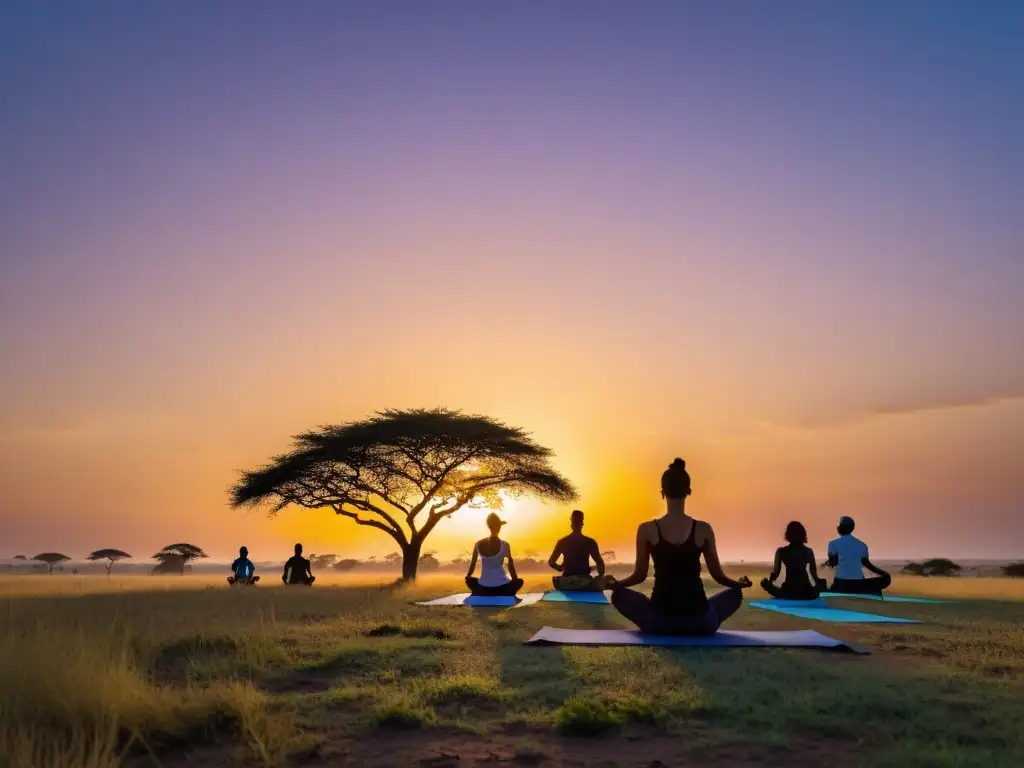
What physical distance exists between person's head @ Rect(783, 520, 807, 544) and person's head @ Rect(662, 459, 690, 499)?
680 cm

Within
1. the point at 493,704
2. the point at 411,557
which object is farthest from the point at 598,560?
the point at 411,557

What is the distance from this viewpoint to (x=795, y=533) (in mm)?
14672

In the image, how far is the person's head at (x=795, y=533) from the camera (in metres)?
14.6

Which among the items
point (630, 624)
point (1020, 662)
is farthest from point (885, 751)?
point (630, 624)

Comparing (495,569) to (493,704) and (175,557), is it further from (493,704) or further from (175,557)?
(175,557)

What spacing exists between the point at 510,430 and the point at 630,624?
906 inches

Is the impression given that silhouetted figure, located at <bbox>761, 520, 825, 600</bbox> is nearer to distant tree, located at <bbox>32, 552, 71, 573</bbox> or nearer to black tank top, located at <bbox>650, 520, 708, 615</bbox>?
black tank top, located at <bbox>650, 520, 708, 615</bbox>

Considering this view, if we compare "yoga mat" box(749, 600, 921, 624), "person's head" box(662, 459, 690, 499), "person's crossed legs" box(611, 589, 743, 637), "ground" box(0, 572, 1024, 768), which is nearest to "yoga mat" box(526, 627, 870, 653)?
"person's crossed legs" box(611, 589, 743, 637)

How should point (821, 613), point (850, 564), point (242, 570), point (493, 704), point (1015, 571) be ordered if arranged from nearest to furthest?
point (493, 704) → point (821, 613) → point (850, 564) → point (242, 570) → point (1015, 571)

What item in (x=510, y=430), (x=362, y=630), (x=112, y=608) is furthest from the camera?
(x=510, y=430)

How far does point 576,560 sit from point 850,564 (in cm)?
542

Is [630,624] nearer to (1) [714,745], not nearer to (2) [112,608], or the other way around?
(1) [714,745]

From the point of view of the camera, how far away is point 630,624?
1138 cm

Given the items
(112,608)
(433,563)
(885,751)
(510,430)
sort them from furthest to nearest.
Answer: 1. (433,563)
2. (510,430)
3. (112,608)
4. (885,751)
